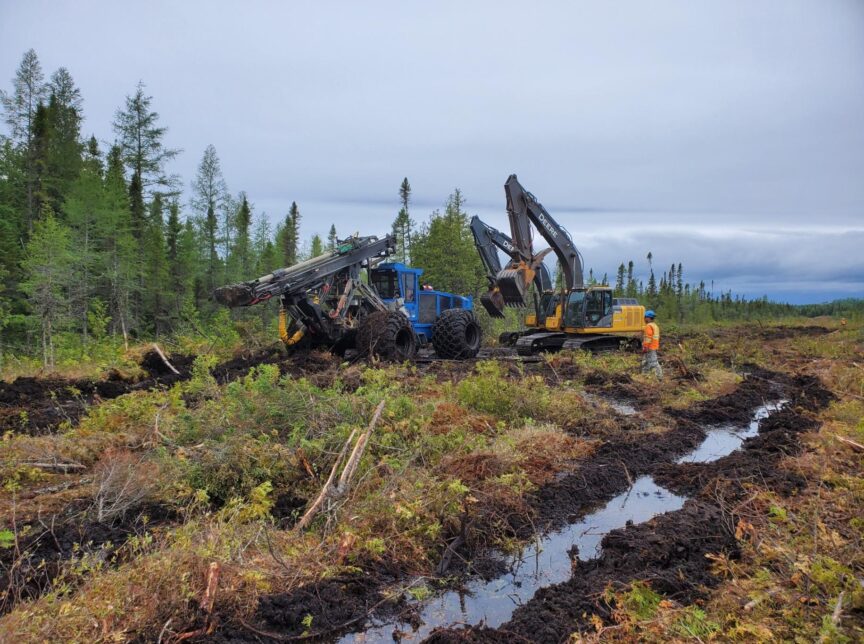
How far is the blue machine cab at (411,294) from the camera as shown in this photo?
679 inches

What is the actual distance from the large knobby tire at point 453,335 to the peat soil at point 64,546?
11.8 meters

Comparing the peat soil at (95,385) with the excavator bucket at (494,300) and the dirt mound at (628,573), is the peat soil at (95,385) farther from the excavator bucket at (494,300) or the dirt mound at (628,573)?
the dirt mound at (628,573)

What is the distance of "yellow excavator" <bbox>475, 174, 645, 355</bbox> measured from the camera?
19266 mm

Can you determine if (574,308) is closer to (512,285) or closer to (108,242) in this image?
(512,285)

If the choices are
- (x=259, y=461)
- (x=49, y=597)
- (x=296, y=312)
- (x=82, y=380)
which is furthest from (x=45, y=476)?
(x=296, y=312)

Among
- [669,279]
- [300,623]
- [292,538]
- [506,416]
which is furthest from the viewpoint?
[669,279]

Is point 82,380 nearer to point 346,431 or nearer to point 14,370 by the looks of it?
point 14,370

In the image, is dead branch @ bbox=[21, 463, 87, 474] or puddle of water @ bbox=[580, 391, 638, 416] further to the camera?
puddle of water @ bbox=[580, 391, 638, 416]

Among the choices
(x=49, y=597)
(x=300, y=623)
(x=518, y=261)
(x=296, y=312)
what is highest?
(x=518, y=261)

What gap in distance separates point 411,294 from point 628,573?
13565 millimetres

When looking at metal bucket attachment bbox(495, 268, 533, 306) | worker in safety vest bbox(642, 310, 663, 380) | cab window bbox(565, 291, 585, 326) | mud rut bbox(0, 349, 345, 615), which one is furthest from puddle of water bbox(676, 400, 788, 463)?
metal bucket attachment bbox(495, 268, 533, 306)

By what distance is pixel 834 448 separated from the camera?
24.5 ft

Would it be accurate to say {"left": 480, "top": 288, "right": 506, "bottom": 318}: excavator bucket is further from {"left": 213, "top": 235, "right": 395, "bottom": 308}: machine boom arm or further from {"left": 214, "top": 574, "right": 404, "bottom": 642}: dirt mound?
{"left": 214, "top": 574, "right": 404, "bottom": 642}: dirt mound

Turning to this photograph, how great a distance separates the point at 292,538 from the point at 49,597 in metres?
1.77
